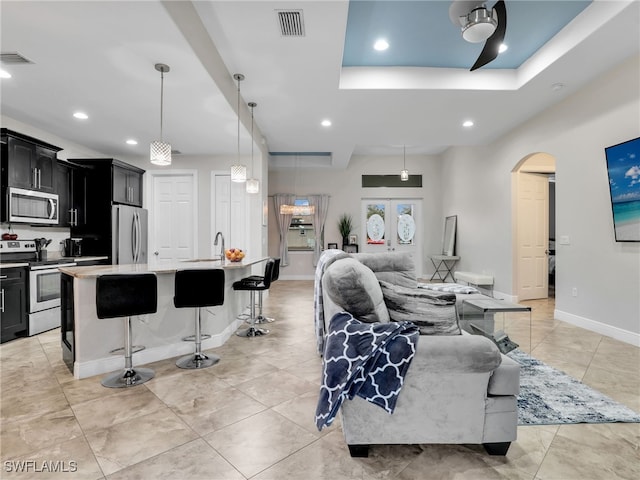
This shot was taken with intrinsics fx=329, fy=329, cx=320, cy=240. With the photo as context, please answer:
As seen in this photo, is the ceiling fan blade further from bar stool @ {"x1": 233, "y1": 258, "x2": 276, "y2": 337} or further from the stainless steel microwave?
the stainless steel microwave

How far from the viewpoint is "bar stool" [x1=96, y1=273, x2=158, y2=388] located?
245cm

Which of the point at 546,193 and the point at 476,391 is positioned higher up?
the point at 546,193

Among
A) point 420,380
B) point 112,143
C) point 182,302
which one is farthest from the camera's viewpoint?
point 112,143

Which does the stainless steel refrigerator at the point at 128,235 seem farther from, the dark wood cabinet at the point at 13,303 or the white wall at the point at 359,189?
the white wall at the point at 359,189

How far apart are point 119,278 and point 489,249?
622 cm

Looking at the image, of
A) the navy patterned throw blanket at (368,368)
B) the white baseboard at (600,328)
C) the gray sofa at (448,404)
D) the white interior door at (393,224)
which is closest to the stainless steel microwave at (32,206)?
the navy patterned throw blanket at (368,368)

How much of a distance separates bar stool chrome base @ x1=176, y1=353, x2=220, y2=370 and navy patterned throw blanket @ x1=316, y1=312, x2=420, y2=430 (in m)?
1.69

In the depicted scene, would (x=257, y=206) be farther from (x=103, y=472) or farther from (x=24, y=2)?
(x=103, y=472)

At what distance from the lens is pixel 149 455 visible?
1.72 metres

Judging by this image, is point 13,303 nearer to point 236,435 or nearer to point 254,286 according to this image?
point 254,286

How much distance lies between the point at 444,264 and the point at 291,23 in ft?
23.5

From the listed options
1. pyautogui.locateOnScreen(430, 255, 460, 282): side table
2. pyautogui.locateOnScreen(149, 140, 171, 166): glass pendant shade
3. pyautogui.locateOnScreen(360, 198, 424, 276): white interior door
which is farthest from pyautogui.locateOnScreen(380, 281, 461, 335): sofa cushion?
pyautogui.locateOnScreen(360, 198, 424, 276): white interior door

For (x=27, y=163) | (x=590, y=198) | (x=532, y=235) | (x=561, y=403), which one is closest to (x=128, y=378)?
(x=561, y=403)

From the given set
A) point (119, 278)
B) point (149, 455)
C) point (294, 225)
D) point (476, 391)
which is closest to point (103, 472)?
point (149, 455)
